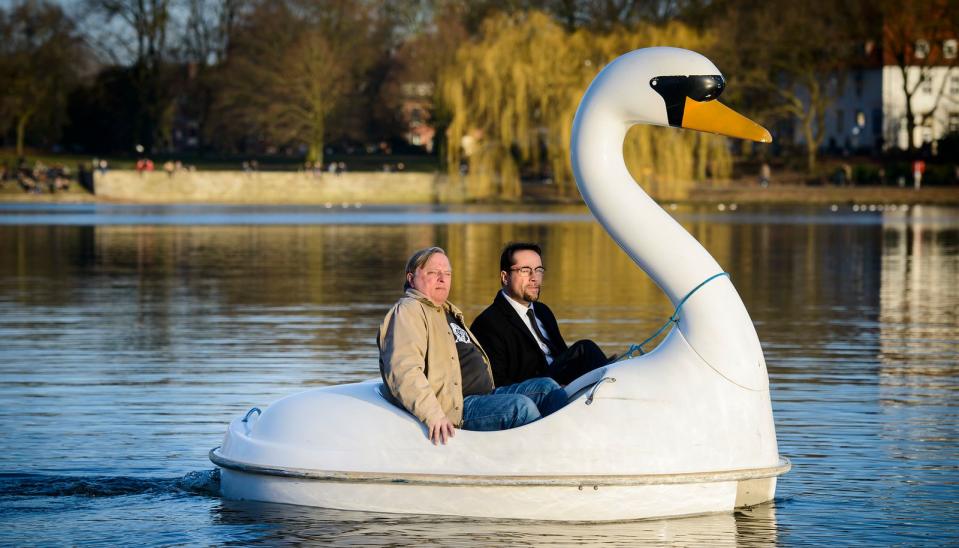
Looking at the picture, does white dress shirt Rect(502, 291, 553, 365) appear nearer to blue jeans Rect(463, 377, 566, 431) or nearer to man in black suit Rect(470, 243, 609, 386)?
man in black suit Rect(470, 243, 609, 386)

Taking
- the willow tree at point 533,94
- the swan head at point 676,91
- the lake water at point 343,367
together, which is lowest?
the lake water at point 343,367

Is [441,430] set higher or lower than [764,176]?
lower

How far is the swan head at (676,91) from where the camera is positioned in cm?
859

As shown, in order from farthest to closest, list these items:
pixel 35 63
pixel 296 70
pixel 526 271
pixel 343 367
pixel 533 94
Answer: pixel 35 63, pixel 296 70, pixel 533 94, pixel 343 367, pixel 526 271

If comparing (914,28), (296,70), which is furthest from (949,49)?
(296,70)

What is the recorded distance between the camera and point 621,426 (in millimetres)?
8508

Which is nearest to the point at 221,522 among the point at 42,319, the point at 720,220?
the point at 42,319

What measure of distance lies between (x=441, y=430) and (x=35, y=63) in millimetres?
92455

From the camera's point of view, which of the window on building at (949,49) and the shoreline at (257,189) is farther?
the window on building at (949,49)

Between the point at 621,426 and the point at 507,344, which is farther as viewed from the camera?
the point at 507,344

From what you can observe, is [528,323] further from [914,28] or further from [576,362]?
[914,28]

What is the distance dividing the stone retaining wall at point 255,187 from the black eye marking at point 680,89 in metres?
72.4

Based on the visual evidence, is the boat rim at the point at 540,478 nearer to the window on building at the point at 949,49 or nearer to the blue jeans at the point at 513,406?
the blue jeans at the point at 513,406

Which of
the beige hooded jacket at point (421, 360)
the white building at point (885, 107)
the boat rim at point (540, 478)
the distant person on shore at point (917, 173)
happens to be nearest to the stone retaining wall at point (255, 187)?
the distant person on shore at point (917, 173)
